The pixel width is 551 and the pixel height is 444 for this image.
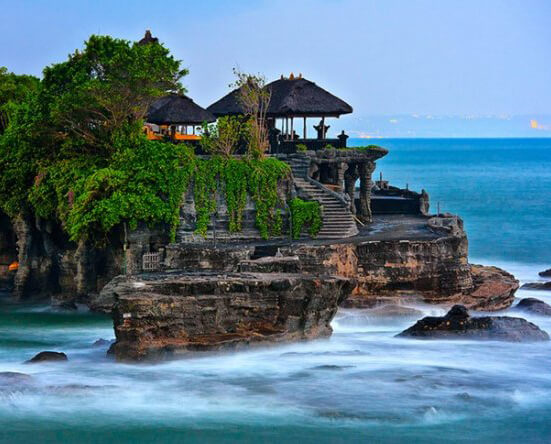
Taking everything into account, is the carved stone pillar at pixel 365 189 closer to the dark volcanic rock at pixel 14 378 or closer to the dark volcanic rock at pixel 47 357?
the dark volcanic rock at pixel 47 357

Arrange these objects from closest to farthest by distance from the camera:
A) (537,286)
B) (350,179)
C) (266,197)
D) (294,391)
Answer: (294,391) → (266,197) → (537,286) → (350,179)

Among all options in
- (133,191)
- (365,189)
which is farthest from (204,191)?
(365,189)

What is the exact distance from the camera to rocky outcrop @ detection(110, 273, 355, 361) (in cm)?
3700

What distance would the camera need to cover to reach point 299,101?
2082 inches

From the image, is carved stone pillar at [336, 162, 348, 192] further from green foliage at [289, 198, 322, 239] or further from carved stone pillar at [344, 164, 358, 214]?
green foliage at [289, 198, 322, 239]

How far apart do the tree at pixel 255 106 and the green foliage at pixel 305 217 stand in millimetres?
3317

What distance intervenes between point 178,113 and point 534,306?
18.2 meters

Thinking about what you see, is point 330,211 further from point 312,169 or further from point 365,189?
point 365,189

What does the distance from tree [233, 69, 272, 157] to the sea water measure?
32.2ft

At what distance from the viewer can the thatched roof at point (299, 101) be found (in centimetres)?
5259

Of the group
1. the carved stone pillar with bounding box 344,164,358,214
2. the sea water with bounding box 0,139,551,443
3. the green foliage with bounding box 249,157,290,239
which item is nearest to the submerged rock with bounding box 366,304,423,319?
the sea water with bounding box 0,139,551,443

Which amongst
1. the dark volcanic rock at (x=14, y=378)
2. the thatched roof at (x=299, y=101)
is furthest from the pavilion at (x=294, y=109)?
the dark volcanic rock at (x=14, y=378)

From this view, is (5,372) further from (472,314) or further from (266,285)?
(472,314)

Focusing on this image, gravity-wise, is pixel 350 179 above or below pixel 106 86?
below
